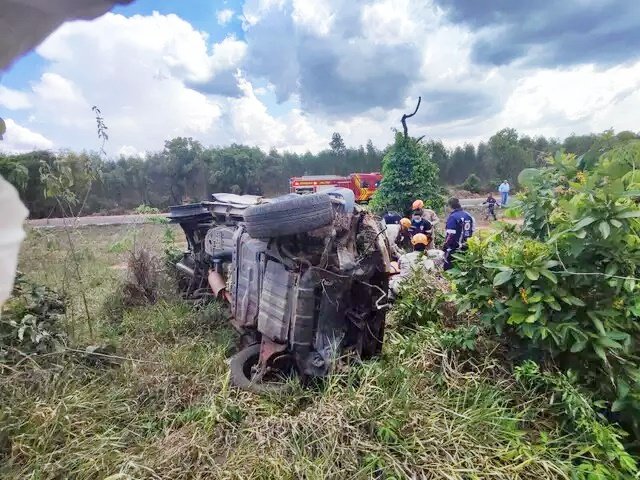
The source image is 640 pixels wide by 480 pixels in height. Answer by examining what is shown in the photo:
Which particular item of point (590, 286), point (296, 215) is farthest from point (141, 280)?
point (590, 286)

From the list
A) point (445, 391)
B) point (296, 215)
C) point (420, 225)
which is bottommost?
point (445, 391)

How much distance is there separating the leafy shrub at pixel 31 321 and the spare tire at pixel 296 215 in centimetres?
215

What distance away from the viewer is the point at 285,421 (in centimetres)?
268

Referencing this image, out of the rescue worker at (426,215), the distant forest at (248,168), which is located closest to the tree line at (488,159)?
the distant forest at (248,168)

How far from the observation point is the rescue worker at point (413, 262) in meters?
4.41

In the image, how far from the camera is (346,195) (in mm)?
3316

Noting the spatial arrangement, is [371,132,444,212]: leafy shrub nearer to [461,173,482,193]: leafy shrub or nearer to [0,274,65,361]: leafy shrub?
[0,274,65,361]: leafy shrub

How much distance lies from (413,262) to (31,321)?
12.6 ft

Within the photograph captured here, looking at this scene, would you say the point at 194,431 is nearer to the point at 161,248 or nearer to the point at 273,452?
the point at 273,452

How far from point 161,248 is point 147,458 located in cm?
532

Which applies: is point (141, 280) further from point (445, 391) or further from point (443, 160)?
point (443, 160)

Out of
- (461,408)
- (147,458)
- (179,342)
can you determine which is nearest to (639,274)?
(461,408)

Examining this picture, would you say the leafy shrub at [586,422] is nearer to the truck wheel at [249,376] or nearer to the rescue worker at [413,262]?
the rescue worker at [413,262]

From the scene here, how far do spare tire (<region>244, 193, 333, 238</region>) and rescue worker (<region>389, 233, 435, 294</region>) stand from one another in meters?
1.22
